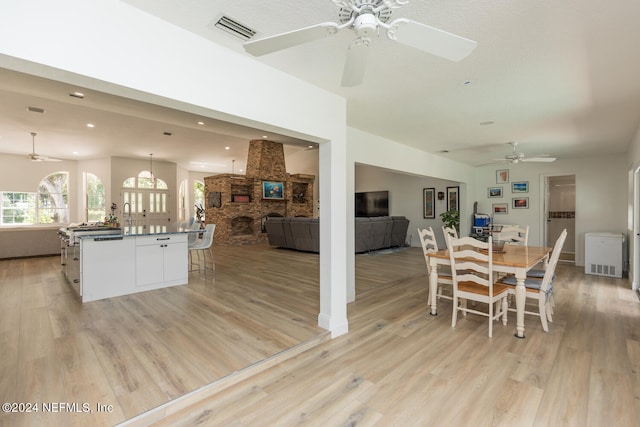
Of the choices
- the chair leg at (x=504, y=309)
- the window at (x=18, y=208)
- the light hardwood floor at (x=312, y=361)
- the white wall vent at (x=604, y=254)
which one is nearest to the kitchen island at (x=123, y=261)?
the light hardwood floor at (x=312, y=361)

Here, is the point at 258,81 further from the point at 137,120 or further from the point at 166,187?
the point at 166,187

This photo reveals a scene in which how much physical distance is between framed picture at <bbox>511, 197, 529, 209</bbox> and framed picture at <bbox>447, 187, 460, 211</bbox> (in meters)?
1.47

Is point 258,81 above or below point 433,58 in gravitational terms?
below

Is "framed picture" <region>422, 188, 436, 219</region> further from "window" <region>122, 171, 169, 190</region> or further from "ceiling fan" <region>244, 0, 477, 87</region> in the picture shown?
"window" <region>122, 171, 169, 190</region>

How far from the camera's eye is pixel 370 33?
1.34 metres

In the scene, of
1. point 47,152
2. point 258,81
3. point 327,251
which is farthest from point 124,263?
point 47,152

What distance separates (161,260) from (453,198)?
780 centimetres

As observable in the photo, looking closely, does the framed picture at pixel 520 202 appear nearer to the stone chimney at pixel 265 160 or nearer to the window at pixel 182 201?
the stone chimney at pixel 265 160

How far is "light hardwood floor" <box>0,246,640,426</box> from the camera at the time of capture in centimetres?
185

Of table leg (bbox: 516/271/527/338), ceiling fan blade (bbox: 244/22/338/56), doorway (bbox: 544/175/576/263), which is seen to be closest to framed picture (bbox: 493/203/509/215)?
doorway (bbox: 544/175/576/263)

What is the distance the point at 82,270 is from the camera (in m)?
3.82

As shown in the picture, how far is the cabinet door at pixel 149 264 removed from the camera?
14.0 feet

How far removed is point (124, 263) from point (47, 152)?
771 cm

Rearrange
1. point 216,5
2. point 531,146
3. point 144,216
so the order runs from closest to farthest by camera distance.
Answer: point 216,5, point 531,146, point 144,216
